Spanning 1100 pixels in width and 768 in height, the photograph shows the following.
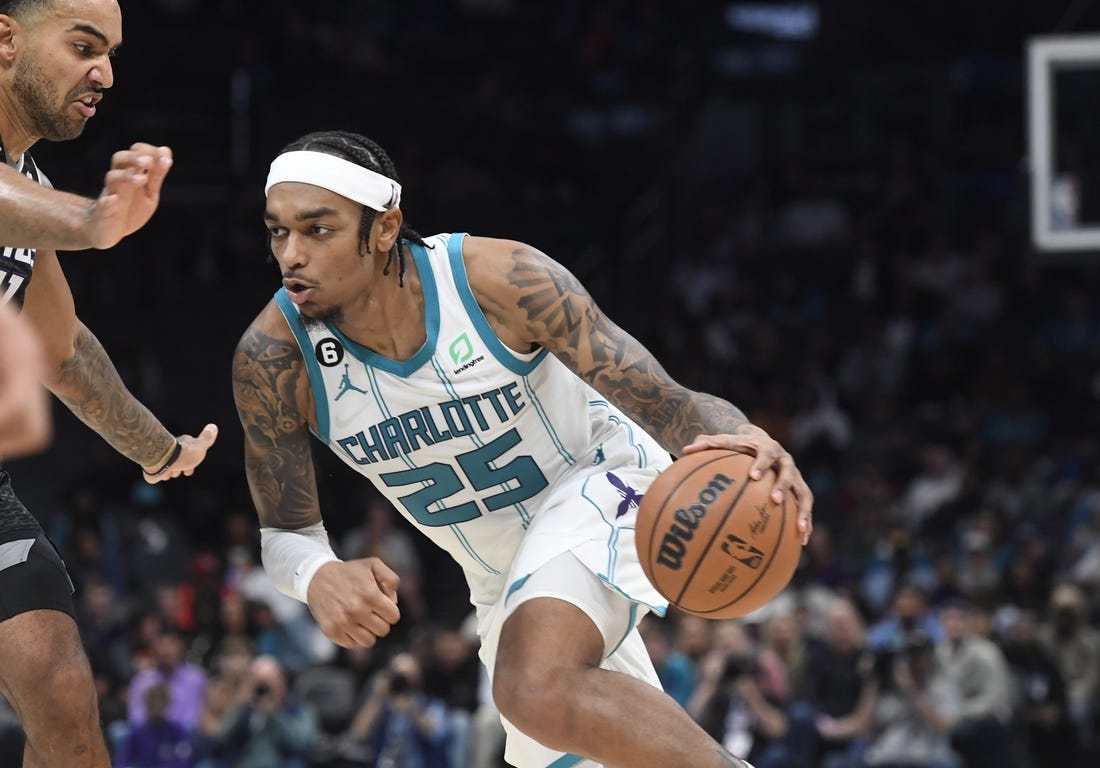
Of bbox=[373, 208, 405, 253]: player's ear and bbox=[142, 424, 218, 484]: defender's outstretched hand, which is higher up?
bbox=[373, 208, 405, 253]: player's ear

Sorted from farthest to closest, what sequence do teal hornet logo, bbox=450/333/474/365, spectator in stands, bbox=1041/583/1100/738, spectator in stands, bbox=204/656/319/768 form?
spectator in stands, bbox=1041/583/1100/738, spectator in stands, bbox=204/656/319/768, teal hornet logo, bbox=450/333/474/365

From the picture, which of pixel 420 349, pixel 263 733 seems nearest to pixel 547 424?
pixel 420 349

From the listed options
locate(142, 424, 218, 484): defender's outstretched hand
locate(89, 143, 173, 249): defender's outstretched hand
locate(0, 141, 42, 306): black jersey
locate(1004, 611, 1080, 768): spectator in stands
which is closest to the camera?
locate(89, 143, 173, 249): defender's outstretched hand

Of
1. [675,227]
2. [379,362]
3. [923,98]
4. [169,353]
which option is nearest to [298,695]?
[169,353]

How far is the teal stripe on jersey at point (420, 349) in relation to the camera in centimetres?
474

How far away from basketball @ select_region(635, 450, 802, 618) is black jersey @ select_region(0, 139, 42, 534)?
1.70 m

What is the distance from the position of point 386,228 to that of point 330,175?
239 mm

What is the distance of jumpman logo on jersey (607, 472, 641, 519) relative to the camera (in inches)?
187

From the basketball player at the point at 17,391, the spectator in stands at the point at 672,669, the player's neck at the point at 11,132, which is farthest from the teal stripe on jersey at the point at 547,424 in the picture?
the spectator in stands at the point at 672,669

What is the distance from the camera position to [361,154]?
4.70 meters

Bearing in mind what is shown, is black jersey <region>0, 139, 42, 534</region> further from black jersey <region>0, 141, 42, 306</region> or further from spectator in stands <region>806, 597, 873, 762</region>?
spectator in stands <region>806, 597, 873, 762</region>

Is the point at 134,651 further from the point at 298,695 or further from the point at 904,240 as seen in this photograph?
the point at 904,240

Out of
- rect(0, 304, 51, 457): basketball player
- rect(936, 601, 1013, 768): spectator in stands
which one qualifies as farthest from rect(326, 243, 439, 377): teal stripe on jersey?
rect(936, 601, 1013, 768): spectator in stands

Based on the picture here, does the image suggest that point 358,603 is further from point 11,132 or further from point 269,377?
point 11,132
